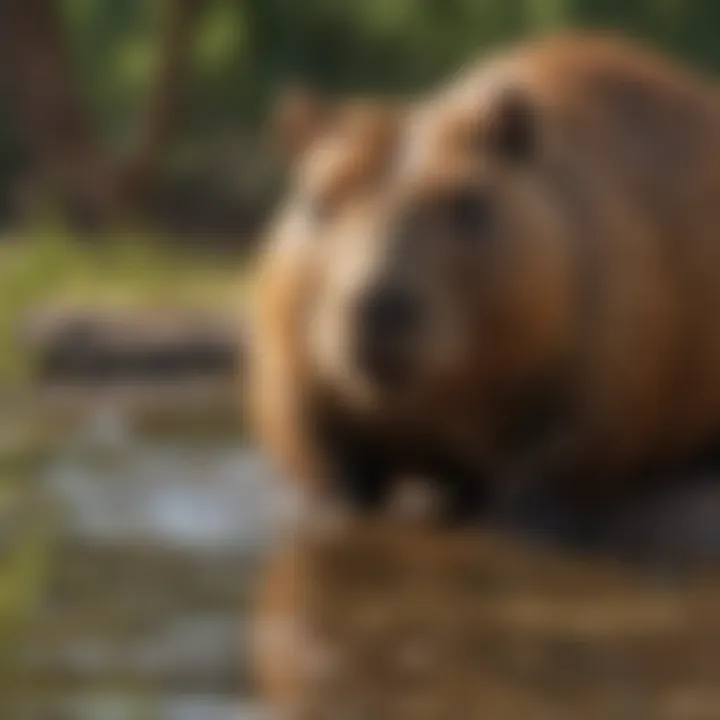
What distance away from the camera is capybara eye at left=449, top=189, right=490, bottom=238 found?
14.8 ft

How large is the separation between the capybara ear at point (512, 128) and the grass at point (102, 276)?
8.12 feet

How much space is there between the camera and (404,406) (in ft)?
14.8

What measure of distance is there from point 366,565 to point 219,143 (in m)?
6.50

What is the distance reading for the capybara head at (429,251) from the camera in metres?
4.36

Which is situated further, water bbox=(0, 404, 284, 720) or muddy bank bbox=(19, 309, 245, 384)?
muddy bank bbox=(19, 309, 245, 384)

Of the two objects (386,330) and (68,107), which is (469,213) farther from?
(68,107)

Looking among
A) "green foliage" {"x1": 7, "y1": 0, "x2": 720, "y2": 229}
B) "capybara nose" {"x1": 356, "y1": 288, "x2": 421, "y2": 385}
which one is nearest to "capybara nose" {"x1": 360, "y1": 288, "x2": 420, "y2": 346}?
"capybara nose" {"x1": 356, "y1": 288, "x2": 421, "y2": 385}

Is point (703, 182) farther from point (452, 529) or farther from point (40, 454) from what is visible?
point (40, 454)

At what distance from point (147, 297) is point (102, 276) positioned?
73 centimetres

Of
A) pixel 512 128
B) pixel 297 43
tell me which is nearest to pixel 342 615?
pixel 512 128

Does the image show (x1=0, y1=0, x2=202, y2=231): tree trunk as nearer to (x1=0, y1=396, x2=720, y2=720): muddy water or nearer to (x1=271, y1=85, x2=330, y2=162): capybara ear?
(x1=0, y1=396, x2=720, y2=720): muddy water

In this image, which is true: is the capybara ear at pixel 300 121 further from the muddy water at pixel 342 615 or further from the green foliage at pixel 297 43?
the green foliage at pixel 297 43

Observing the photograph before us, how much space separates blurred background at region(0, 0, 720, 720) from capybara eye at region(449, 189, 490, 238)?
2.17ft

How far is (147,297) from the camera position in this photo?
809 centimetres
